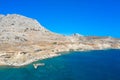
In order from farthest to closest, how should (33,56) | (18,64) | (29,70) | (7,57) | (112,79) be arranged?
(33,56), (7,57), (18,64), (29,70), (112,79)

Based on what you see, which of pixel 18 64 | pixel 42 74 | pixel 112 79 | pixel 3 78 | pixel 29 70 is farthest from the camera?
pixel 18 64

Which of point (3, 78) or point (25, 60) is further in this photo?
point (25, 60)

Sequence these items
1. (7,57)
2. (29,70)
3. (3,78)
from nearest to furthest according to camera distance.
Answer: (3,78) < (29,70) < (7,57)

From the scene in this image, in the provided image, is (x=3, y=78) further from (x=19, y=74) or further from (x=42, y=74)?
(x=42, y=74)

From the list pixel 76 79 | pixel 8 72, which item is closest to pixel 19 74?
pixel 8 72

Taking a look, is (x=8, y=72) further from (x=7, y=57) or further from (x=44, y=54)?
(x=44, y=54)

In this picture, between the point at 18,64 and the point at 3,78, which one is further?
the point at 18,64

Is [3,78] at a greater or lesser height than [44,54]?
lesser

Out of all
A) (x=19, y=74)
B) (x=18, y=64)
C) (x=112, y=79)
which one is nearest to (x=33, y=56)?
(x=18, y=64)

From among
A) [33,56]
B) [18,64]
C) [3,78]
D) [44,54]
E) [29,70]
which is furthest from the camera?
[44,54]
